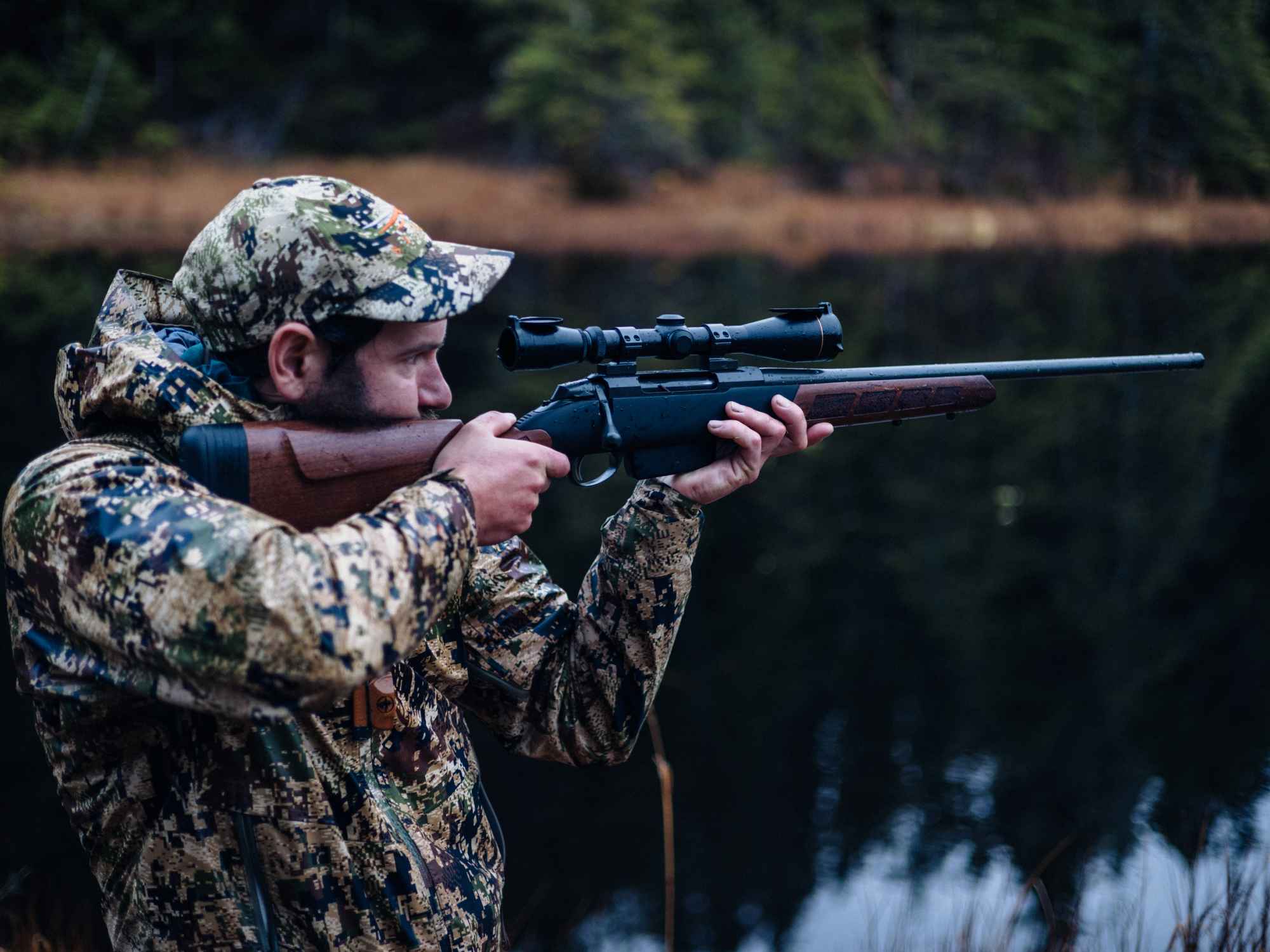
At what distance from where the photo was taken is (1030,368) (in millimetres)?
3363

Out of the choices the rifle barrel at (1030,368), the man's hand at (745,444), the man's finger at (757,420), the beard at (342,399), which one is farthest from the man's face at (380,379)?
the rifle barrel at (1030,368)

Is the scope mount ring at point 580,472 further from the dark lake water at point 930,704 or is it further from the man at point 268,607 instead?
the dark lake water at point 930,704

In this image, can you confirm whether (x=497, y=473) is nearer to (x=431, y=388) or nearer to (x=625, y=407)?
(x=431, y=388)

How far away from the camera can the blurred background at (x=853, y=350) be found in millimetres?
5867

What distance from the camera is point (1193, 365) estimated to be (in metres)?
3.55

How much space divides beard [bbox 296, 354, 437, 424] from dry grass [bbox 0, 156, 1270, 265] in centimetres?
2411

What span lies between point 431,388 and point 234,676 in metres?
0.76

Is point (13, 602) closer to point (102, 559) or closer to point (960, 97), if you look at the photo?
point (102, 559)

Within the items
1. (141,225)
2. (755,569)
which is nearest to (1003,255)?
(141,225)

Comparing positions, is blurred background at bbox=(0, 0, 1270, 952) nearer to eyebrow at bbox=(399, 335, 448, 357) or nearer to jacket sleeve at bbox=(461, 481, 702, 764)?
jacket sleeve at bbox=(461, 481, 702, 764)

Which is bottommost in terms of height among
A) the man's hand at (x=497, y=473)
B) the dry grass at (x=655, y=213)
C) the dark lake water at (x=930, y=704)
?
the dry grass at (x=655, y=213)

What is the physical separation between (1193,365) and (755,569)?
6.06 meters

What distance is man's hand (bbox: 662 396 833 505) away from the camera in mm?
2680

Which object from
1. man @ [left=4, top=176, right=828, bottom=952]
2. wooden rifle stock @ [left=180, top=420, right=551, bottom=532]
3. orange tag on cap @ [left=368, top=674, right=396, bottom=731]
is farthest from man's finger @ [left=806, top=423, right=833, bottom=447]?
orange tag on cap @ [left=368, top=674, right=396, bottom=731]
